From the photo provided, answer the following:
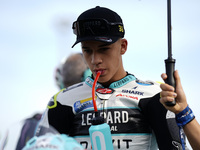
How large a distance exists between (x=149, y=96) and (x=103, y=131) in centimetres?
81

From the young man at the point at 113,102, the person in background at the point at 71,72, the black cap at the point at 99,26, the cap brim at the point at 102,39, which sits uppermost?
the black cap at the point at 99,26

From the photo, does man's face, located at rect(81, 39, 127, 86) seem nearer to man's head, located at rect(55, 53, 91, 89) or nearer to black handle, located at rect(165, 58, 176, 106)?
black handle, located at rect(165, 58, 176, 106)

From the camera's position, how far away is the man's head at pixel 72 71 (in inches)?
243

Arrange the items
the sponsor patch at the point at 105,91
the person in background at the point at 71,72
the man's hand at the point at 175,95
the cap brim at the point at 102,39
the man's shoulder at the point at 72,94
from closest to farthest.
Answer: the man's hand at the point at 175,95
the cap brim at the point at 102,39
the sponsor patch at the point at 105,91
the man's shoulder at the point at 72,94
the person in background at the point at 71,72

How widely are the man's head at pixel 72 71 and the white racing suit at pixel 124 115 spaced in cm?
244

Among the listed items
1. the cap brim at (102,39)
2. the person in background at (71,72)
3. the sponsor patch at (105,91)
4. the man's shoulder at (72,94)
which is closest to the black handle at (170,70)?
the cap brim at (102,39)

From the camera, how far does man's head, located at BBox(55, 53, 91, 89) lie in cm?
617

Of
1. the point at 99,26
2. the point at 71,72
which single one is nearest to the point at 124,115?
the point at 99,26

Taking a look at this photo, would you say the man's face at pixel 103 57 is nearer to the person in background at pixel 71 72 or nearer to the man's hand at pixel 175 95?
the man's hand at pixel 175 95

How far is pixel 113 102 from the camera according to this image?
3.43 m

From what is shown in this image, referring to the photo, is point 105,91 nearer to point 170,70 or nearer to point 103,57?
point 103,57

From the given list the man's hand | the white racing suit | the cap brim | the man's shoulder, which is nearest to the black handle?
the man's hand

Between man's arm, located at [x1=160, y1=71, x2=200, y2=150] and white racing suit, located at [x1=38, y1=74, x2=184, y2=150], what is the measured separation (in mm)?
182

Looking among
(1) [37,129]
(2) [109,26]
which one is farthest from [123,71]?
(1) [37,129]
